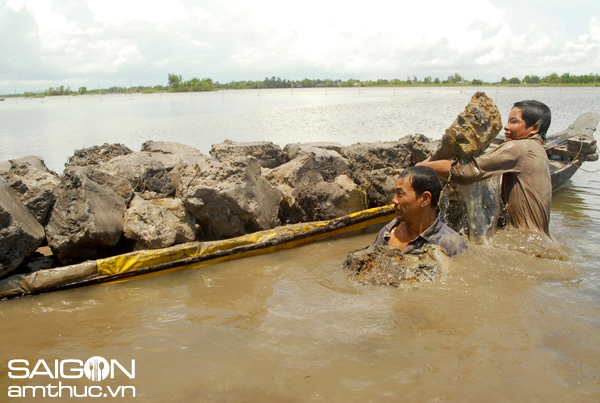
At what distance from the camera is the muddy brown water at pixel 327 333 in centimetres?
261

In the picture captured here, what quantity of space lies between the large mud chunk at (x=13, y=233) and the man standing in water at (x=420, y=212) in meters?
3.12

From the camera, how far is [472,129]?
159 inches

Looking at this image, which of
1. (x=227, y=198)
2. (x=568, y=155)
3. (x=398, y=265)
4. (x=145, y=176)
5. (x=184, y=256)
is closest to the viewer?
(x=398, y=265)

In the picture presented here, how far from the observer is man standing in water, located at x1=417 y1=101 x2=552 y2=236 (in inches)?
163

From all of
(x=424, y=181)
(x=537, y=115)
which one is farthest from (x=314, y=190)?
(x=537, y=115)

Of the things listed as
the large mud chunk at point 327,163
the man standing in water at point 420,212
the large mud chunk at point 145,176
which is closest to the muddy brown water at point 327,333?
the man standing in water at point 420,212

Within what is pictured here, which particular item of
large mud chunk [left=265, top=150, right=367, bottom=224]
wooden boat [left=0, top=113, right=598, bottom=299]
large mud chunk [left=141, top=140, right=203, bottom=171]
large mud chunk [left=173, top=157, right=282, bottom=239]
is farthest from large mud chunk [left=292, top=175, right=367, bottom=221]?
large mud chunk [left=141, top=140, right=203, bottom=171]

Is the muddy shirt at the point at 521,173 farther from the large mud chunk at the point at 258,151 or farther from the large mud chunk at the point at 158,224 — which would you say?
the large mud chunk at the point at 258,151

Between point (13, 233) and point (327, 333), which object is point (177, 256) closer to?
point (13, 233)

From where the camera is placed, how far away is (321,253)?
5.02 m

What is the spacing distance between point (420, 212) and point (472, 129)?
3.21ft

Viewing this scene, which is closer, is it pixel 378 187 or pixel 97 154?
pixel 378 187

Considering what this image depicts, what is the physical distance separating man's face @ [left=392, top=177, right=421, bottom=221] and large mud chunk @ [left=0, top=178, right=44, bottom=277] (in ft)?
10.5

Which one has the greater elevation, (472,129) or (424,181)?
(472,129)
